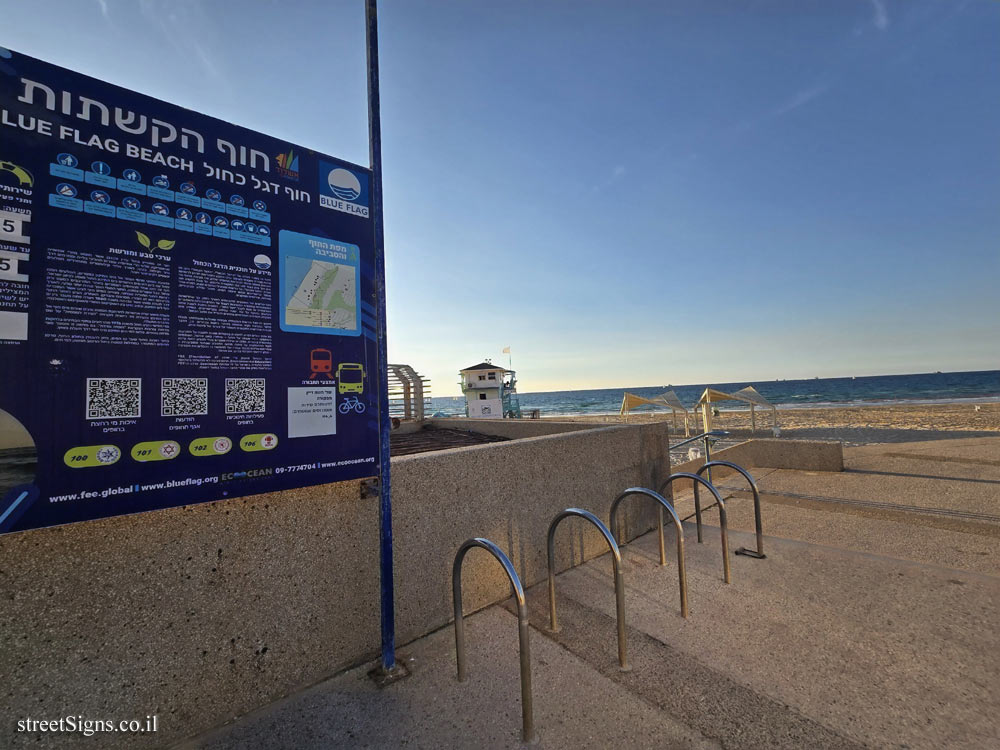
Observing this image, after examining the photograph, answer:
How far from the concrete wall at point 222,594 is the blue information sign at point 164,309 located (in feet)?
0.80

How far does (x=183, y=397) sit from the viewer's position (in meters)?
2.17

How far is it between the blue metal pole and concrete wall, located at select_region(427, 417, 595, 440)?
3480 mm

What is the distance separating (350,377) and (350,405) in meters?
0.18

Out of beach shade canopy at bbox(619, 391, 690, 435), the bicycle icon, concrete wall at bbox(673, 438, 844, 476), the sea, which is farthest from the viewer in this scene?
the sea

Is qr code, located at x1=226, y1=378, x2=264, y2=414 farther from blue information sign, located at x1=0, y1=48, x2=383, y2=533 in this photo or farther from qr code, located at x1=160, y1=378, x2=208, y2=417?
qr code, located at x1=160, y1=378, x2=208, y2=417

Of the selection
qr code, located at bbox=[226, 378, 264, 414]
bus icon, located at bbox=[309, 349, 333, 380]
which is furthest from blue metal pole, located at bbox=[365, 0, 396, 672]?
qr code, located at bbox=[226, 378, 264, 414]

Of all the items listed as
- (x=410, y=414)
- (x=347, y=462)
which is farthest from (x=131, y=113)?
(x=410, y=414)

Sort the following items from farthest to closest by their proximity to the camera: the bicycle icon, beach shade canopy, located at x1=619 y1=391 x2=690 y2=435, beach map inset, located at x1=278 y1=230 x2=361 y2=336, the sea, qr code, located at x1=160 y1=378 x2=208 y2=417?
the sea → beach shade canopy, located at x1=619 y1=391 x2=690 y2=435 → the bicycle icon → beach map inset, located at x1=278 y1=230 x2=361 y2=336 → qr code, located at x1=160 y1=378 x2=208 y2=417

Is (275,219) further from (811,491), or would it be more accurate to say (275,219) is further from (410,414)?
(410,414)

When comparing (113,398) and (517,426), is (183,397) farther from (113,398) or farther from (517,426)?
(517,426)

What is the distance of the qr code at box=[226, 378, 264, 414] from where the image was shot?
90.9 inches

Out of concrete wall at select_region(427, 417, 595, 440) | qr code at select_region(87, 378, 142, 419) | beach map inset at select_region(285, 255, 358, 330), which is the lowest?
concrete wall at select_region(427, 417, 595, 440)

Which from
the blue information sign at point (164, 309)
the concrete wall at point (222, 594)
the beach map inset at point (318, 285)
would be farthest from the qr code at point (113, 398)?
the beach map inset at point (318, 285)

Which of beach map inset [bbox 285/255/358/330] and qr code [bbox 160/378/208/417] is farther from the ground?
beach map inset [bbox 285/255/358/330]
